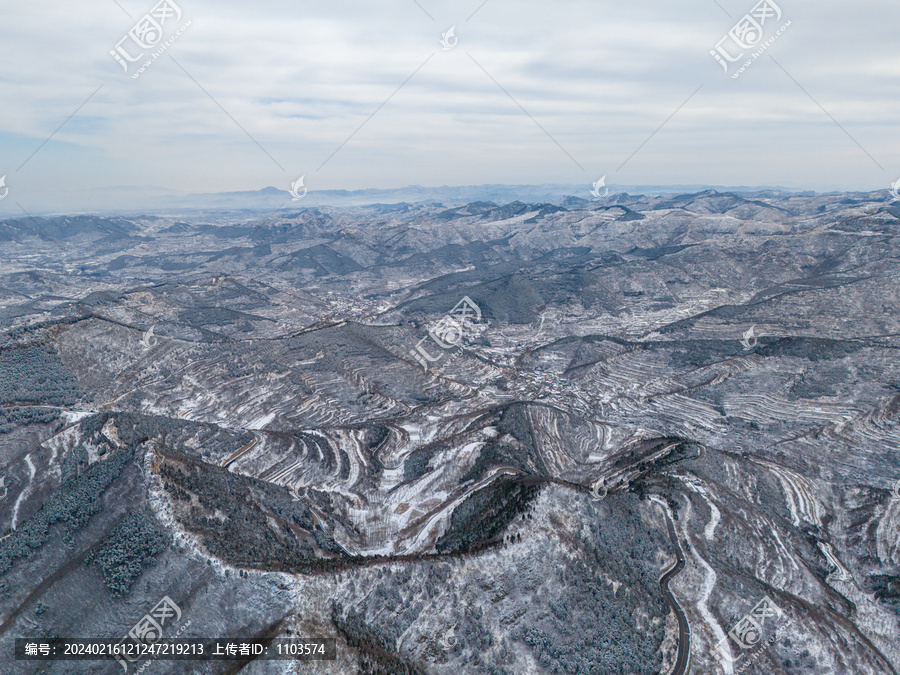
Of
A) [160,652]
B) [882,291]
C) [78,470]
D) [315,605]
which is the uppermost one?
[882,291]

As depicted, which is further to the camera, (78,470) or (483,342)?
(483,342)

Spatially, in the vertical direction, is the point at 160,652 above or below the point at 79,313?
below

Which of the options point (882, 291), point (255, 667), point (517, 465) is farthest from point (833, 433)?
point (255, 667)

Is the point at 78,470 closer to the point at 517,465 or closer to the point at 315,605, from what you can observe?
the point at 315,605

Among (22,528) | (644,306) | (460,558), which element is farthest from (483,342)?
(22,528)

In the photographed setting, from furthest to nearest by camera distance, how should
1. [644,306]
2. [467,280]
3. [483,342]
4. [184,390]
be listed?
1. [467,280]
2. [644,306]
3. [483,342]
4. [184,390]

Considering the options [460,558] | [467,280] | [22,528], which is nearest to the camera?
[460,558]
